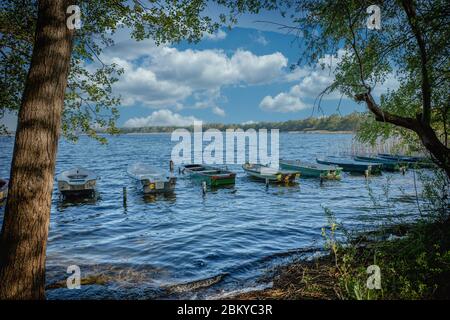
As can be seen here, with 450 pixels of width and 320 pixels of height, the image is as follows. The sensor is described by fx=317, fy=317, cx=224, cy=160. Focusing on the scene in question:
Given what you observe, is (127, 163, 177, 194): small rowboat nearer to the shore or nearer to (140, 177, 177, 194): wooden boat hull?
(140, 177, 177, 194): wooden boat hull

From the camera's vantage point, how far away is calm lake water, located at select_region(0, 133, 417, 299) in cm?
897

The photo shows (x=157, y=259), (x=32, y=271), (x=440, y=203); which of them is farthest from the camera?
(x=157, y=259)

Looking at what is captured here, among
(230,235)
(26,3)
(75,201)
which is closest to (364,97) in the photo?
(26,3)

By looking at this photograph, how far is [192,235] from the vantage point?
14.4 m

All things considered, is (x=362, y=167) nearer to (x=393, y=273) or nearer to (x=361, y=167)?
(x=361, y=167)

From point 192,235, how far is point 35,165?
35.2ft

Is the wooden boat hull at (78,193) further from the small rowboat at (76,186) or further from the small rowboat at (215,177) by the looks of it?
the small rowboat at (215,177)

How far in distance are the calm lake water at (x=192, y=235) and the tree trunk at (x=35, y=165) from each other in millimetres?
4229

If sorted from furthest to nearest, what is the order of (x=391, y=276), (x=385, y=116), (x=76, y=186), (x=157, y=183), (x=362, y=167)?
(x=362, y=167) → (x=157, y=183) → (x=76, y=186) → (x=385, y=116) → (x=391, y=276)

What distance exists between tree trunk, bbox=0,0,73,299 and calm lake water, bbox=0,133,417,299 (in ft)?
13.9

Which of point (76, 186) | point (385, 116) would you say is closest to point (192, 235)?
point (385, 116)
